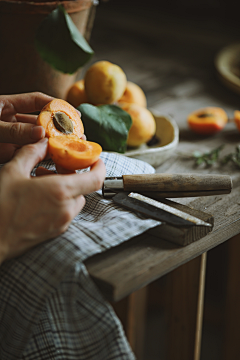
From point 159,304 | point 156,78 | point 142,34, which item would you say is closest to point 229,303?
point 159,304

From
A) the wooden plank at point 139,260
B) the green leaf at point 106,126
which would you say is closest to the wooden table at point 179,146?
the wooden plank at point 139,260

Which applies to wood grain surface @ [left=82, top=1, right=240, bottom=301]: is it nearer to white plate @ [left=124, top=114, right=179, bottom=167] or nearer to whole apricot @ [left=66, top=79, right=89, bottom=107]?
white plate @ [left=124, top=114, right=179, bottom=167]

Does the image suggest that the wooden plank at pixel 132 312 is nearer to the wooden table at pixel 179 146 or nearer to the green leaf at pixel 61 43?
the wooden table at pixel 179 146

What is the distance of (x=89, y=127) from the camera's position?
2.54 feet

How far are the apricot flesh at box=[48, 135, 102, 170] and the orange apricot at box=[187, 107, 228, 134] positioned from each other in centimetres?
57

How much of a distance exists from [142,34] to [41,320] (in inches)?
83.6

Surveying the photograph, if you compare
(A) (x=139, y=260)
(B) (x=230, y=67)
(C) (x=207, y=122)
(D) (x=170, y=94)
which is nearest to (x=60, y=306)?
(A) (x=139, y=260)

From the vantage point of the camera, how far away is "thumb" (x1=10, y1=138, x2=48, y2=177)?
0.49 m

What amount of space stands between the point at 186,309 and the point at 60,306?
0.50 metres

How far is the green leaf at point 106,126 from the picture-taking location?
770 millimetres

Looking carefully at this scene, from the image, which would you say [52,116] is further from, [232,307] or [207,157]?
[232,307]

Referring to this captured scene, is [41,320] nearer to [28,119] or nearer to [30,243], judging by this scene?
[30,243]

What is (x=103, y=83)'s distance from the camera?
88 centimetres

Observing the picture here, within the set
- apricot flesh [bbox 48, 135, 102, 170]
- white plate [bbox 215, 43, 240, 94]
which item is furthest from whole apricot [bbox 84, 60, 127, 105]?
white plate [bbox 215, 43, 240, 94]
